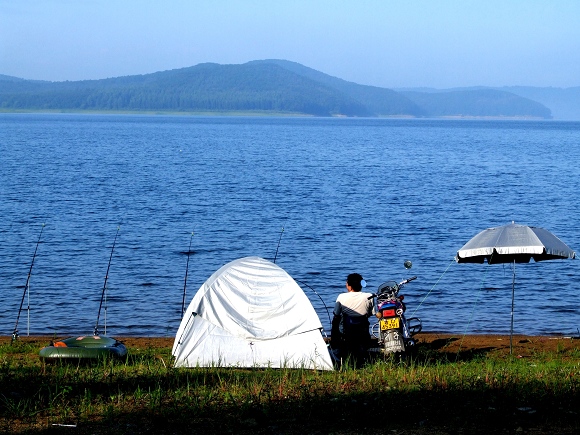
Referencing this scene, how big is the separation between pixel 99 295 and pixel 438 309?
299 inches

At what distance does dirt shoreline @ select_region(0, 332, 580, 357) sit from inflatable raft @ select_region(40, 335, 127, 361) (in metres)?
2.06

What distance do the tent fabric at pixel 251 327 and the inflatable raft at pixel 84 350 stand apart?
32.4 inches

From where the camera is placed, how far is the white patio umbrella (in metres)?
12.1

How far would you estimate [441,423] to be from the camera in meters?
7.75

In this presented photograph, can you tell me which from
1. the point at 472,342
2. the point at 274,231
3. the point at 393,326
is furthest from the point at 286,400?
the point at 274,231

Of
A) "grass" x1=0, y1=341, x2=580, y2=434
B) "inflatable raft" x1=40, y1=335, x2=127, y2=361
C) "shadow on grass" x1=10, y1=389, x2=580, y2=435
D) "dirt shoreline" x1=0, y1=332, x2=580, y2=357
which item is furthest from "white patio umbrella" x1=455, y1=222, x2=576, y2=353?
"inflatable raft" x1=40, y1=335, x2=127, y2=361

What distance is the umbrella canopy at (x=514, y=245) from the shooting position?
476 inches

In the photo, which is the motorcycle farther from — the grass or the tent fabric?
the grass

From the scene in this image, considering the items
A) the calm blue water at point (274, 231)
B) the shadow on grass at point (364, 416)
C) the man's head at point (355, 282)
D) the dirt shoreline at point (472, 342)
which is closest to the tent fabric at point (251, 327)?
the man's head at point (355, 282)

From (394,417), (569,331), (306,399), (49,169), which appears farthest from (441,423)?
(49,169)

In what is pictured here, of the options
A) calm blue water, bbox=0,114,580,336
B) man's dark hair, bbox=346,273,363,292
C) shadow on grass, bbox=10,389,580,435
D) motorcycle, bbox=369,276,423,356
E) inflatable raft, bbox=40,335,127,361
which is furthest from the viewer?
calm blue water, bbox=0,114,580,336

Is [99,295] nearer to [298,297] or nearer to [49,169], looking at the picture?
[298,297]

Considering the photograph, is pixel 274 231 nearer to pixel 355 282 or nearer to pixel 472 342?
pixel 472 342

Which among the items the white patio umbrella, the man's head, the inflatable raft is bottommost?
the inflatable raft
